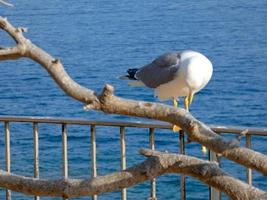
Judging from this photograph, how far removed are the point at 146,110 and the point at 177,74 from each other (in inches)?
80.1

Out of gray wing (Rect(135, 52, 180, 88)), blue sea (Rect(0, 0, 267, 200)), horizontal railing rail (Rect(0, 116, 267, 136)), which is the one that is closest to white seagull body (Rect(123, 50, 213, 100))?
gray wing (Rect(135, 52, 180, 88))

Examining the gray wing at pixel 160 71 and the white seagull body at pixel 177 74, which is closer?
the white seagull body at pixel 177 74

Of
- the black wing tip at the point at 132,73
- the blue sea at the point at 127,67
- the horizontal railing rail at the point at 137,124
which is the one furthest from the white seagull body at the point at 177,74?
the blue sea at the point at 127,67

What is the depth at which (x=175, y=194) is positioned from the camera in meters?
8.53

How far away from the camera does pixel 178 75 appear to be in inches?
168

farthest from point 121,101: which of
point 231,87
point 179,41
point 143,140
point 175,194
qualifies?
point 179,41

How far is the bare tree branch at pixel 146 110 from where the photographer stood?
222 cm

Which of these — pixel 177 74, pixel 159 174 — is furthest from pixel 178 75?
pixel 159 174

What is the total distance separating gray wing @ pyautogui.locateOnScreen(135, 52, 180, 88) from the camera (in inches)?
170

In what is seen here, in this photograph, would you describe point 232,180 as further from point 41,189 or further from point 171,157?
point 41,189

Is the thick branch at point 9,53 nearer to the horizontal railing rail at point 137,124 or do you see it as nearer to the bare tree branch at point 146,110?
the bare tree branch at point 146,110

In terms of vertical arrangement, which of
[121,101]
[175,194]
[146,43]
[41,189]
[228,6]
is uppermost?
[228,6]

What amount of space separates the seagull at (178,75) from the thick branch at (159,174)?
1575 mm

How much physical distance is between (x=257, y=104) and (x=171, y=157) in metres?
11.3
